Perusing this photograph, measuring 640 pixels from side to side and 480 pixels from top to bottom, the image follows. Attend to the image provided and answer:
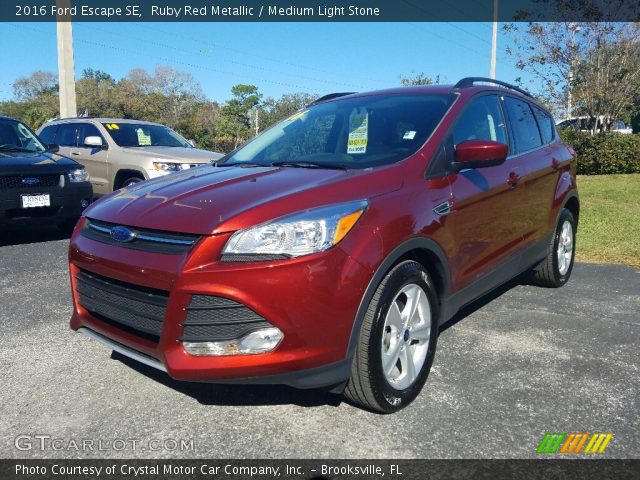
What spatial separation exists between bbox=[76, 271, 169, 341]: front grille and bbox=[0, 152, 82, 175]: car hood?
450 cm

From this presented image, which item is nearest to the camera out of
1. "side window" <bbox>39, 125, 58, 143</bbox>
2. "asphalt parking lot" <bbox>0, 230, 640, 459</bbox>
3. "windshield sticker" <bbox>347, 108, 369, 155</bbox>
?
"asphalt parking lot" <bbox>0, 230, 640, 459</bbox>

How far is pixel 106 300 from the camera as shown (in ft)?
9.13

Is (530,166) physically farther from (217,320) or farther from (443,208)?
(217,320)

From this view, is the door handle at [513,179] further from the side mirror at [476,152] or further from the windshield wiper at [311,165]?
the windshield wiper at [311,165]

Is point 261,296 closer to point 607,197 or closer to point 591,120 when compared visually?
point 607,197

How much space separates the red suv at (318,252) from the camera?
2.38m

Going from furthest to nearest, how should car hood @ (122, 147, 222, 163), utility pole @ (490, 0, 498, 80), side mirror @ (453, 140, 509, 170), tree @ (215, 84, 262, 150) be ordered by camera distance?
tree @ (215, 84, 262, 150), utility pole @ (490, 0, 498, 80), car hood @ (122, 147, 222, 163), side mirror @ (453, 140, 509, 170)

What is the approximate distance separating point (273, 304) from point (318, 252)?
0.29m

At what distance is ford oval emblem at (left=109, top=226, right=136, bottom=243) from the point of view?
2.64 meters

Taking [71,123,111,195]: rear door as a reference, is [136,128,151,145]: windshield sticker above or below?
above

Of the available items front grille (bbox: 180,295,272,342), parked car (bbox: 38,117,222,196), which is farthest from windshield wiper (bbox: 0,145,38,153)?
front grille (bbox: 180,295,272,342)

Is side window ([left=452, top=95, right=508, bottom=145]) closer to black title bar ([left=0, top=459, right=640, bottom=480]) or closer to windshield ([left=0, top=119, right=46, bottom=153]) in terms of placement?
black title bar ([left=0, top=459, right=640, bottom=480])

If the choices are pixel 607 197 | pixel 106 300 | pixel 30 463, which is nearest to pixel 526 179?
pixel 106 300

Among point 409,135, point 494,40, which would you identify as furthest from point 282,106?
point 409,135
